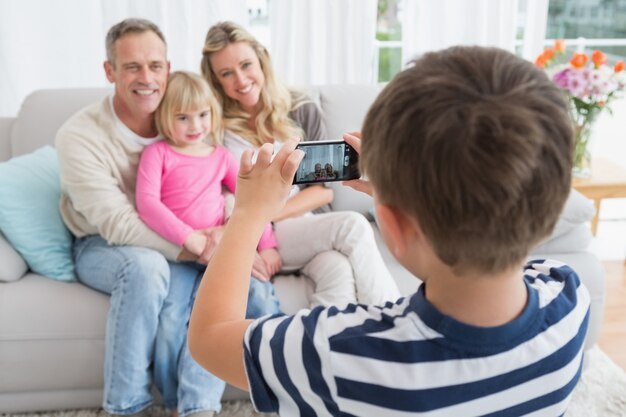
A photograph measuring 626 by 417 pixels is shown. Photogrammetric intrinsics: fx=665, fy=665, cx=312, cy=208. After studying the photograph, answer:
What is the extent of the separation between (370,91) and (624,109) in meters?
2.76

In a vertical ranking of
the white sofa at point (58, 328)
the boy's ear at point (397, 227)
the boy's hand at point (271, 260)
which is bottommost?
the white sofa at point (58, 328)

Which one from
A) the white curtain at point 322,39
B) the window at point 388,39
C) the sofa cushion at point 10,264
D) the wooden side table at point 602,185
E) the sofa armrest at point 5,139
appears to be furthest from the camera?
the window at point 388,39

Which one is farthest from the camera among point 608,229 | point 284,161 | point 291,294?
point 608,229

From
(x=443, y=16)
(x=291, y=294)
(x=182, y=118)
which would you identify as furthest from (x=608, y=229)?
(x=182, y=118)

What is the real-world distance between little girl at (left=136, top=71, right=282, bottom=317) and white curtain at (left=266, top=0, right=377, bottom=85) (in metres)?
1.26

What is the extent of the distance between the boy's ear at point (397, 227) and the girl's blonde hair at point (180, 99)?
139cm

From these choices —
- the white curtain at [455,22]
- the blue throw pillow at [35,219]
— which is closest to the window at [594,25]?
the white curtain at [455,22]

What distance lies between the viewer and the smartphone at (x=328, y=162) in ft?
3.66

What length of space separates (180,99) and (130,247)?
0.46 m

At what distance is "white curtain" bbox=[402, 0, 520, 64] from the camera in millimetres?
3348

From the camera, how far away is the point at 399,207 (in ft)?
2.14

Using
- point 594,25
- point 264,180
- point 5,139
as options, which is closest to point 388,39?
point 594,25

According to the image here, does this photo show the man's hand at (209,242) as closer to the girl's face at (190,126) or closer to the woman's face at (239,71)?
the girl's face at (190,126)

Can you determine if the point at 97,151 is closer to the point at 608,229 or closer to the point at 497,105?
the point at 497,105
